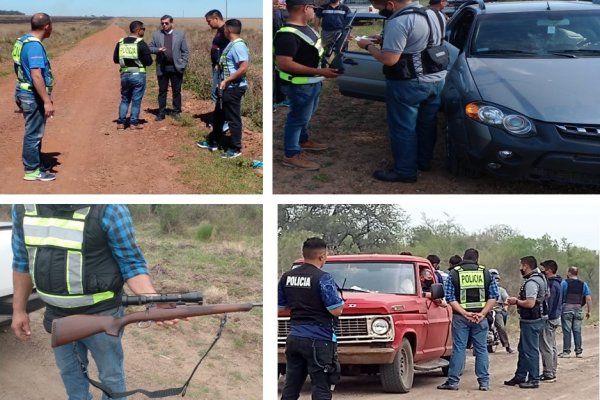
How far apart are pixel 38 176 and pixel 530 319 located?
4.49 metres

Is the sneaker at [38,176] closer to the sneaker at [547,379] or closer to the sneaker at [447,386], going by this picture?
the sneaker at [447,386]

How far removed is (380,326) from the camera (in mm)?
5484

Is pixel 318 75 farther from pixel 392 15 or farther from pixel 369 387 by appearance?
pixel 369 387

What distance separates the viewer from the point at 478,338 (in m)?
6.05

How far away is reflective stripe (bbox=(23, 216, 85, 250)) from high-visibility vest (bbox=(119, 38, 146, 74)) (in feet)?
16.4

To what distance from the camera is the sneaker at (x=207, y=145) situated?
8.14 meters

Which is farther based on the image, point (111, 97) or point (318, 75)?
point (111, 97)

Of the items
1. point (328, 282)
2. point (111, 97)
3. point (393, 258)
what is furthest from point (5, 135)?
point (328, 282)

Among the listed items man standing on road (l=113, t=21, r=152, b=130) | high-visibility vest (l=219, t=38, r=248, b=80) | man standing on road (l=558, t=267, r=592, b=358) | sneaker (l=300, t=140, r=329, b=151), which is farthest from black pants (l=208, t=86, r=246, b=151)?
man standing on road (l=558, t=267, r=592, b=358)

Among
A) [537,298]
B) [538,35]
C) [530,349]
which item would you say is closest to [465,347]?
[530,349]

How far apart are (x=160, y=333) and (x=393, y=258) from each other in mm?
2142

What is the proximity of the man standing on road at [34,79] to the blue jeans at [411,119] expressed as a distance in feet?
8.99

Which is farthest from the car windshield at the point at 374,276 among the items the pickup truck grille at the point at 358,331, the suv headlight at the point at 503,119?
the suv headlight at the point at 503,119

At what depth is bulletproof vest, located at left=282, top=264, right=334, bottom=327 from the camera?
4.55 metres
